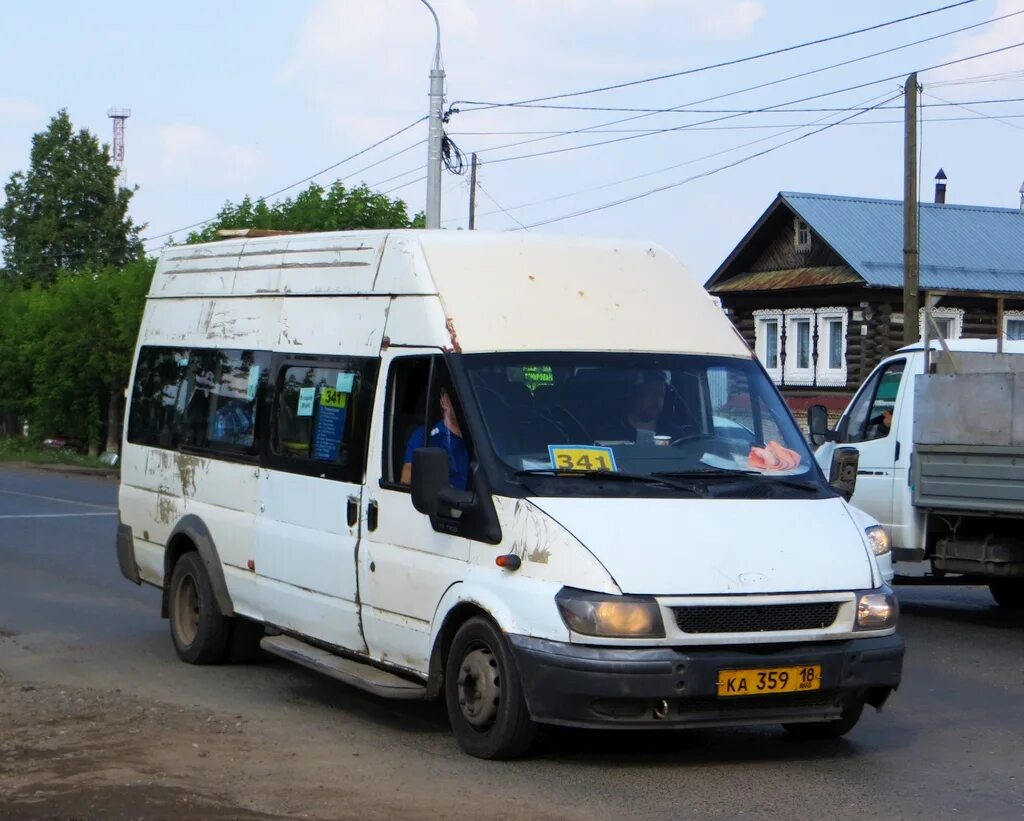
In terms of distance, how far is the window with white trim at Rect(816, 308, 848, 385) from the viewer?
42719 millimetres

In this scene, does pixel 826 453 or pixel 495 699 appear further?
pixel 826 453

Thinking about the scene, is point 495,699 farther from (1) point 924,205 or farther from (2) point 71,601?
(1) point 924,205

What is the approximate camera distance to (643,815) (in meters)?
6.26

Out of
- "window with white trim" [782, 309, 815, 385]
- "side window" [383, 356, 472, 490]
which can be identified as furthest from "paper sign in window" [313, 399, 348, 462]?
"window with white trim" [782, 309, 815, 385]

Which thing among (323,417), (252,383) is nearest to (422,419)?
(323,417)

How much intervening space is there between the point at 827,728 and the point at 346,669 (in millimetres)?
2339

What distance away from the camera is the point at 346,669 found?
802 cm

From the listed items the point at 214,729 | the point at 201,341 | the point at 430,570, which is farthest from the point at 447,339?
the point at 201,341

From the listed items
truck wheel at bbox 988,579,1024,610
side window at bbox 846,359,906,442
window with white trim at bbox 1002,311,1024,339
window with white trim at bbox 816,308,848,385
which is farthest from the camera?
window with white trim at bbox 816,308,848,385

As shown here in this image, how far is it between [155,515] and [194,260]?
1695 mm

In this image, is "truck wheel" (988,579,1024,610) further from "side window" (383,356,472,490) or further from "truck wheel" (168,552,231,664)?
"side window" (383,356,472,490)

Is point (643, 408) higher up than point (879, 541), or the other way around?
point (643, 408)

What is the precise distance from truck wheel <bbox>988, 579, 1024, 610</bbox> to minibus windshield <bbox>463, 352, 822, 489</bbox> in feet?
20.4

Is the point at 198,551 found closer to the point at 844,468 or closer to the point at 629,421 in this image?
the point at 629,421
